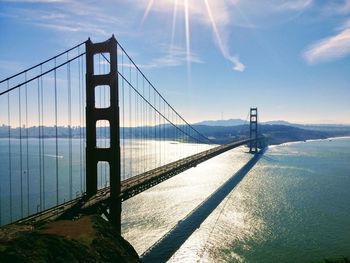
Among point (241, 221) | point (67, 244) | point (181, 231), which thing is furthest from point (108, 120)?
point (241, 221)

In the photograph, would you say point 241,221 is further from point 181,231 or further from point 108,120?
point 108,120

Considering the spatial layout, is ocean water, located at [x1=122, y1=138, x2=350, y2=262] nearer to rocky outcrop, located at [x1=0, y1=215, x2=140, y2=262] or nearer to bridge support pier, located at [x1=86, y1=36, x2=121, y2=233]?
bridge support pier, located at [x1=86, y1=36, x2=121, y2=233]

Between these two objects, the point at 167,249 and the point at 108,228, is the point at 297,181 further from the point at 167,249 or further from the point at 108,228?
the point at 108,228

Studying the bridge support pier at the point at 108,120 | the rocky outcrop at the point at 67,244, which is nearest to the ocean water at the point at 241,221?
the bridge support pier at the point at 108,120

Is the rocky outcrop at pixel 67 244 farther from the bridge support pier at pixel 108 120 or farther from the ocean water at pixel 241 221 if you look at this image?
the ocean water at pixel 241 221

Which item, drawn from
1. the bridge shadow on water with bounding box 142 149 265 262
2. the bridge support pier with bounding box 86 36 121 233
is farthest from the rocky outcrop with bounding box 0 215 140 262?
the bridge shadow on water with bounding box 142 149 265 262

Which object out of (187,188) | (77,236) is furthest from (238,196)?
(77,236)
